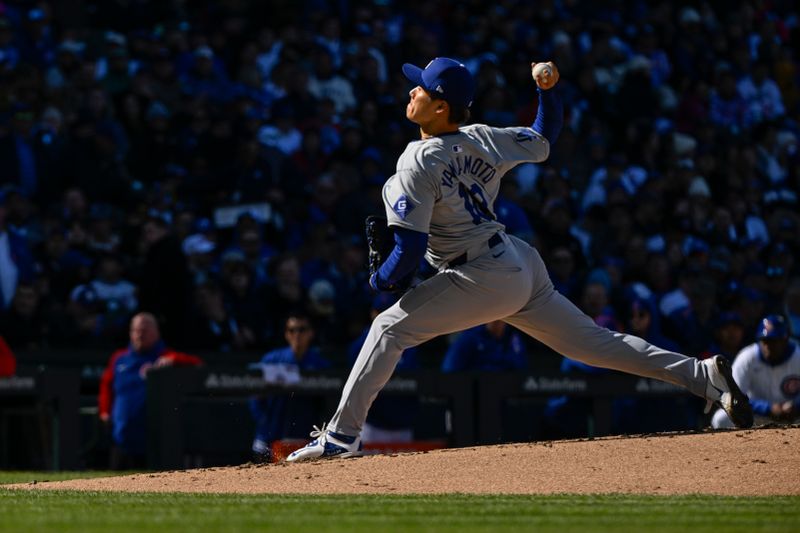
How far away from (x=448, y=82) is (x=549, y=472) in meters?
1.93

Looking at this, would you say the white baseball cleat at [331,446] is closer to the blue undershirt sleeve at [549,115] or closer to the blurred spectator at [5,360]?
the blue undershirt sleeve at [549,115]

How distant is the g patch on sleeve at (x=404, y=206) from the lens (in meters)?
6.38

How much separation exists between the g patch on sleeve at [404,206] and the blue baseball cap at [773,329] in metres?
4.16

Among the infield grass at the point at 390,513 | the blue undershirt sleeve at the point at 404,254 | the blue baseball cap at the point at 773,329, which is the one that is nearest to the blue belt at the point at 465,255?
the blue undershirt sleeve at the point at 404,254

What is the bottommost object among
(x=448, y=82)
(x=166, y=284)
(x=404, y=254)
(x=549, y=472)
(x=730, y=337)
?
(x=549, y=472)

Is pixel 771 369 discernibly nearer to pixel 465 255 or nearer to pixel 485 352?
pixel 485 352

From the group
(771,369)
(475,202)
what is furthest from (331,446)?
(771,369)

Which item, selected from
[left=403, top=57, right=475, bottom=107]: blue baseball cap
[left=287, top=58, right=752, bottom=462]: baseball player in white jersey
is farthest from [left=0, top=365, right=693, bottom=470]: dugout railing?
[left=403, top=57, right=475, bottom=107]: blue baseball cap

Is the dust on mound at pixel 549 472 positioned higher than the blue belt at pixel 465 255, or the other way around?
the blue belt at pixel 465 255

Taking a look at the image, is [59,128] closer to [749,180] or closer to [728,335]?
[728,335]

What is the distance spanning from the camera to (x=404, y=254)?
6.39m

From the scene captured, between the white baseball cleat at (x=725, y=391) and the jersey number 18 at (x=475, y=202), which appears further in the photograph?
the white baseball cleat at (x=725, y=391)

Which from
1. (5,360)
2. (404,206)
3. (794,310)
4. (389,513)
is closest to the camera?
(389,513)

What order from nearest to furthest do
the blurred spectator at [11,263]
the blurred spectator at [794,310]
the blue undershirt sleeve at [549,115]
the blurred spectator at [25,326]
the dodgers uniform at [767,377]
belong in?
1. the blue undershirt sleeve at [549,115]
2. the dodgers uniform at [767,377]
3. the blurred spectator at [25,326]
4. the blurred spectator at [11,263]
5. the blurred spectator at [794,310]
